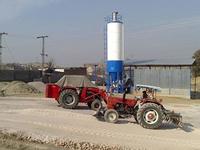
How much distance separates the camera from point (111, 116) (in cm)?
1914

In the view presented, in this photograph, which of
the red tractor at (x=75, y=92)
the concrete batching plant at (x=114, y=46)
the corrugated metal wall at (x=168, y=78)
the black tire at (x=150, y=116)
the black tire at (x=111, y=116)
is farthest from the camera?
the corrugated metal wall at (x=168, y=78)

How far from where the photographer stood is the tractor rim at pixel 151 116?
18344 mm

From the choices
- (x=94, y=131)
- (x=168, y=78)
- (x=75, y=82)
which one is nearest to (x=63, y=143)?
(x=94, y=131)

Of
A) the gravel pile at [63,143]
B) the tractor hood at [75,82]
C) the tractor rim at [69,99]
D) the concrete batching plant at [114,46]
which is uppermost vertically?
the concrete batching plant at [114,46]

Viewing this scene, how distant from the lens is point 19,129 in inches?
632

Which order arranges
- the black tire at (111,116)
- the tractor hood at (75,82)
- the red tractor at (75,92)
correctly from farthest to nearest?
the tractor hood at (75,82), the red tractor at (75,92), the black tire at (111,116)

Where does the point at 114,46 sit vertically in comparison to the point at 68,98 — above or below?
above

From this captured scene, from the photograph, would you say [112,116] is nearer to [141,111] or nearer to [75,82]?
[141,111]

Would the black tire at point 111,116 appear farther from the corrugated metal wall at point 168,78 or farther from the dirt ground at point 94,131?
the corrugated metal wall at point 168,78

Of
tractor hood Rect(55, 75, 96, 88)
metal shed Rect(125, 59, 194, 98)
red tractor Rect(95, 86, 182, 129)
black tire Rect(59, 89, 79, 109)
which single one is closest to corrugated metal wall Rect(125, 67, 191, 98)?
metal shed Rect(125, 59, 194, 98)

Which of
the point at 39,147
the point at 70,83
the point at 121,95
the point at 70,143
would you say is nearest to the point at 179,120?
the point at 121,95

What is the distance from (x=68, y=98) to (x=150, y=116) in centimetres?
763

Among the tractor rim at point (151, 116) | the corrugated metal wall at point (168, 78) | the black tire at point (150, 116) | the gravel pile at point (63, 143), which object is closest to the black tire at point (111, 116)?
the black tire at point (150, 116)

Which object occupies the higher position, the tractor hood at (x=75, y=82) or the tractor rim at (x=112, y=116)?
the tractor hood at (x=75, y=82)
